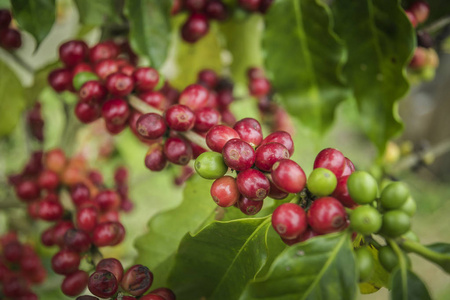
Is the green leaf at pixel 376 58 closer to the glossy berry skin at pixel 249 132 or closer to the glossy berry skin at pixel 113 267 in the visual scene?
the glossy berry skin at pixel 249 132

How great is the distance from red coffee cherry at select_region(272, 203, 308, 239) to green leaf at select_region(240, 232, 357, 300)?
1.3 inches

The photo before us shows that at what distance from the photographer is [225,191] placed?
648 mm

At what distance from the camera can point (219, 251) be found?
0.68 metres

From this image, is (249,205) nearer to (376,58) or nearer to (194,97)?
(194,97)

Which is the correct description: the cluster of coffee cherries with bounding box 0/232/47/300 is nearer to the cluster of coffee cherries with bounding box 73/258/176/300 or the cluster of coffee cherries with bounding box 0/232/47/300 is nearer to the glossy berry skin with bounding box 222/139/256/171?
the cluster of coffee cherries with bounding box 73/258/176/300

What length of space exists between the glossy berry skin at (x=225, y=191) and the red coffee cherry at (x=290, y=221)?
0.11 meters

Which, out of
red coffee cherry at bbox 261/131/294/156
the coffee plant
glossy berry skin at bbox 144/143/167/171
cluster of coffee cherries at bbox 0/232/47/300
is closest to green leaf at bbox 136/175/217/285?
the coffee plant

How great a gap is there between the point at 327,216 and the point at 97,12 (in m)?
0.80

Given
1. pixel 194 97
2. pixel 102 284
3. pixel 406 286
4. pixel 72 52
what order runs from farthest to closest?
pixel 72 52 < pixel 194 97 < pixel 102 284 < pixel 406 286

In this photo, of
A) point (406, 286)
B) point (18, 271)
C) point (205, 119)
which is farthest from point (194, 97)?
point (18, 271)

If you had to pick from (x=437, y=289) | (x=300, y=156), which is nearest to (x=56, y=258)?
(x=437, y=289)

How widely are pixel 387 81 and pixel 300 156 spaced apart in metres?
3.24

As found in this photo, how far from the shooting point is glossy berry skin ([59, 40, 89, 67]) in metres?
0.94

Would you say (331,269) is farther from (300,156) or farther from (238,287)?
(300,156)
